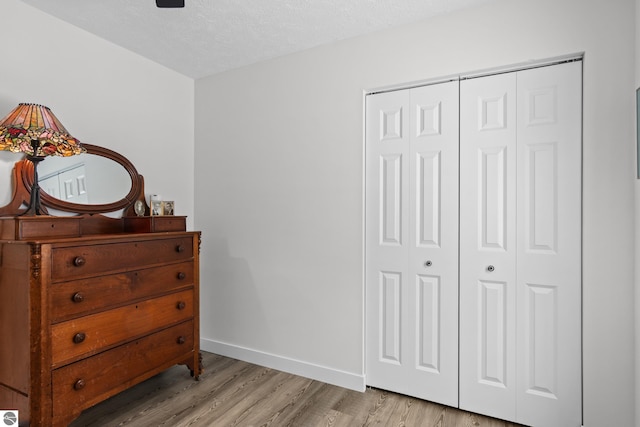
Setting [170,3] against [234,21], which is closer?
[170,3]

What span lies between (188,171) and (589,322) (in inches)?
124

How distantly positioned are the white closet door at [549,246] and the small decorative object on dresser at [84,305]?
2.24 m

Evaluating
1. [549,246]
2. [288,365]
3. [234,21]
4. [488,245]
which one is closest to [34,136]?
[234,21]

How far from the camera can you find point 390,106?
2463 millimetres

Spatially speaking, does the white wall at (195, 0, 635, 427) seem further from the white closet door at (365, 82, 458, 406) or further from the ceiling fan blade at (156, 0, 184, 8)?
the ceiling fan blade at (156, 0, 184, 8)

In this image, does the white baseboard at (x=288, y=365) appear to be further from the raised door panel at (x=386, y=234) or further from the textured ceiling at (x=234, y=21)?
the textured ceiling at (x=234, y=21)

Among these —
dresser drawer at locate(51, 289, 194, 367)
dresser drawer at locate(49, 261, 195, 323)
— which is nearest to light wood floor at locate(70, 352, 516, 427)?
dresser drawer at locate(51, 289, 194, 367)

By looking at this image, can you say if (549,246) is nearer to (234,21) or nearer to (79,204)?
(234,21)

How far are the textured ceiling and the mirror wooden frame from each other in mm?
839

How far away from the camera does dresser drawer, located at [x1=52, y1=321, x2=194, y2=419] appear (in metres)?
1.83

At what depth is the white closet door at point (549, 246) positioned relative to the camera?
6.45ft

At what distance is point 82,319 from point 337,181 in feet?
5.84

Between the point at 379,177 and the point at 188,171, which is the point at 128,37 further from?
the point at 379,177

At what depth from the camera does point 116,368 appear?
6.84 ft
